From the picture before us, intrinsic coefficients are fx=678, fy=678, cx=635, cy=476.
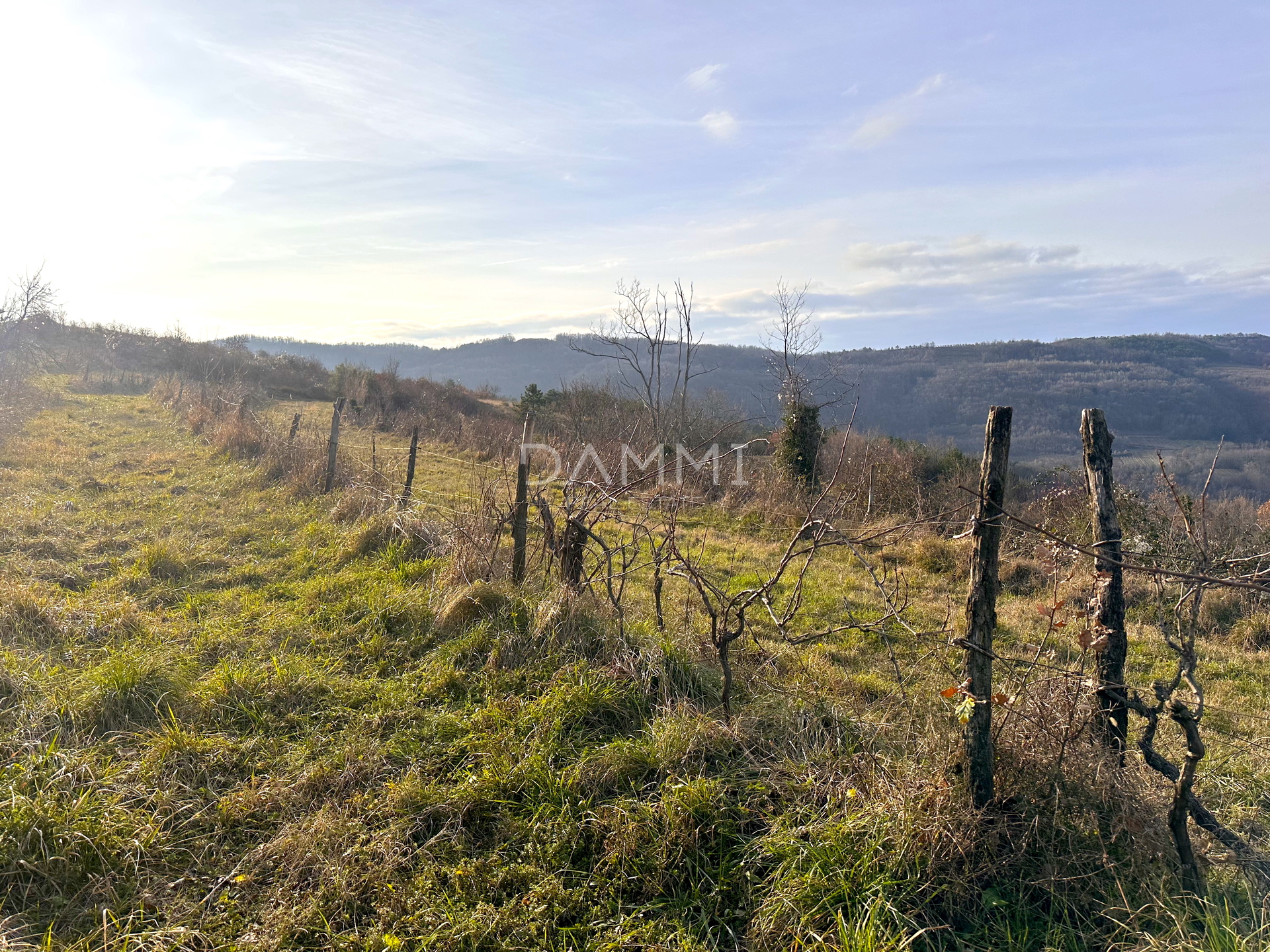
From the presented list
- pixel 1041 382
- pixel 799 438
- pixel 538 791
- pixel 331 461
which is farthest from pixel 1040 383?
pixel 538 791

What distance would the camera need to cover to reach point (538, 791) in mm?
3201

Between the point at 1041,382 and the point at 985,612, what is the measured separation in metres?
68.6

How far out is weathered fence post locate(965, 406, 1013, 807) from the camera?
2.69m

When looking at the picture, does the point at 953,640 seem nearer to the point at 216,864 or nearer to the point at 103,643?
Answer: the point at 216,864

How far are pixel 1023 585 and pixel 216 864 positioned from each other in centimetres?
825

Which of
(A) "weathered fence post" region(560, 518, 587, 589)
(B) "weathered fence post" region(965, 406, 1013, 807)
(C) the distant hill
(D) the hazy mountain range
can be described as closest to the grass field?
(B) "weathered fence post" region(965, 406, 1013, 807)

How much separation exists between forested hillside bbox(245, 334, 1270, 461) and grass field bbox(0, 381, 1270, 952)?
3180 cm

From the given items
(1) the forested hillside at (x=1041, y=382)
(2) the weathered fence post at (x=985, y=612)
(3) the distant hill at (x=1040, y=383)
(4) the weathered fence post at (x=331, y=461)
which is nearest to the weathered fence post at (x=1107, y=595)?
(2) the weathered fence post at (x=985, y=612)

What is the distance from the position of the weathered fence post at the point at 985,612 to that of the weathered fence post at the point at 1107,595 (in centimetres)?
42

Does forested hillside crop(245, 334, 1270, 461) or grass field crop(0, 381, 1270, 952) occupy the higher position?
forested hillside crop(245, 334, 1270, 461)

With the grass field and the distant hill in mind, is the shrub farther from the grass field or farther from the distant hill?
the distant hill

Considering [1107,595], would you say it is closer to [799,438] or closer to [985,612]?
[985,612]

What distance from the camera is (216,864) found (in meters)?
2.81

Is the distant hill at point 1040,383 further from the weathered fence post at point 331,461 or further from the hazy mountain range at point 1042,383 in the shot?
the weathered fence post at point 331,461
